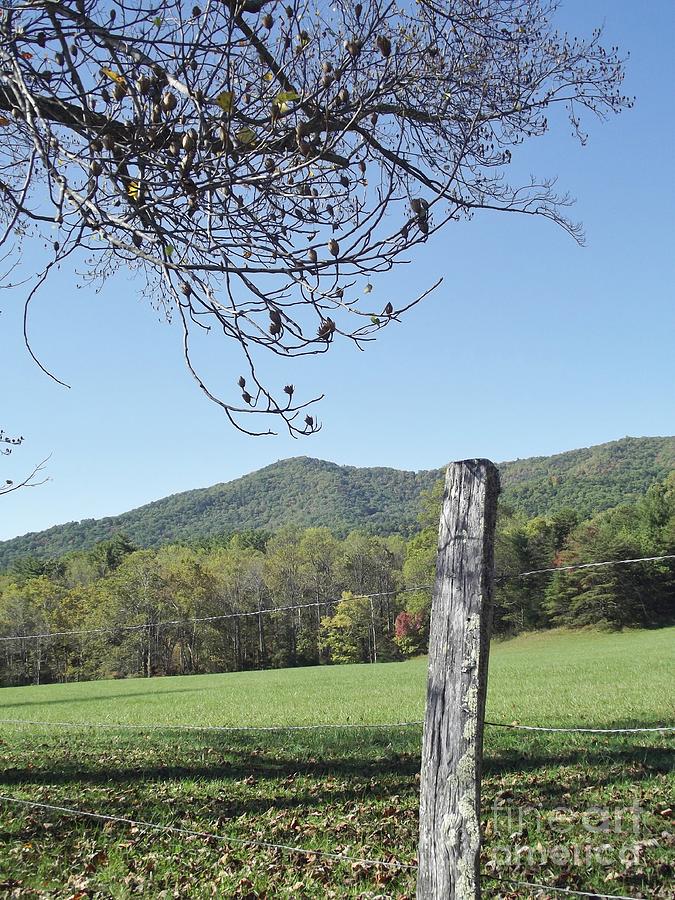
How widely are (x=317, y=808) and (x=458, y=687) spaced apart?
340cm

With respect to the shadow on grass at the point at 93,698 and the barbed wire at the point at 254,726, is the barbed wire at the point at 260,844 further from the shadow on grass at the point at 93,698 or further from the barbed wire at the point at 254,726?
the shadow on grass at the point at 93,698

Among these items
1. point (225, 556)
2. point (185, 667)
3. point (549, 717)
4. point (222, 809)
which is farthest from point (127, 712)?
point (225, 556)

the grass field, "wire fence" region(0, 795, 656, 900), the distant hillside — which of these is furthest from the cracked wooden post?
A: the distant hillside

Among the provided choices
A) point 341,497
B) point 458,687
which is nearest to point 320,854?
point 458,687

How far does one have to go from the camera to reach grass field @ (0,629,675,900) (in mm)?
4012

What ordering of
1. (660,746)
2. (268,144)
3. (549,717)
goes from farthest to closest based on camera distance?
(549,717)
(660,746)
(268,144)

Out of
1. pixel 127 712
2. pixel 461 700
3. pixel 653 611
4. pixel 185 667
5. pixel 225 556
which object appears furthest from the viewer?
pixel 225 556

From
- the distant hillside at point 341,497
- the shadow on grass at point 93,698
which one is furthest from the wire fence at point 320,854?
the distant hillside at point 341,497

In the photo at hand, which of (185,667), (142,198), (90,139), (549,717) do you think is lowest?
(185,667)

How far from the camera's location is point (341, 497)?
4648 inches

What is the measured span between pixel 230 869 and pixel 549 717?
6.51 metres

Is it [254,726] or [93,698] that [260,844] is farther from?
[93,698]

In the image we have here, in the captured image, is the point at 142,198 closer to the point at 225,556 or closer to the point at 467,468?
the point at 467,468

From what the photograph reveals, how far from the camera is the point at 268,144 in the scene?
3.16 meters
